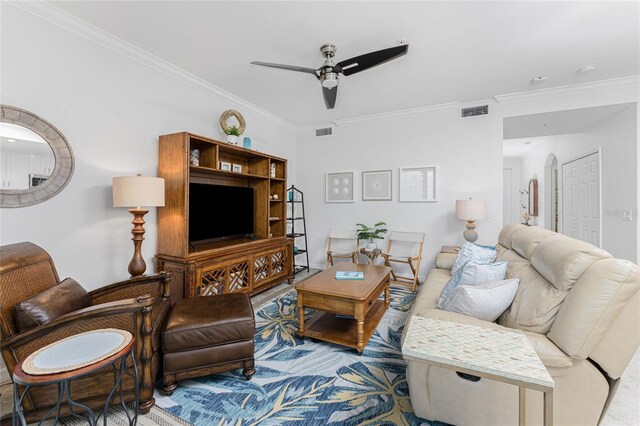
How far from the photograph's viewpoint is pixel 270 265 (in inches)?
144

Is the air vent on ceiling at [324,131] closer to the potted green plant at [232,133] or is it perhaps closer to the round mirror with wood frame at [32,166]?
the potted green plant at [232,133]

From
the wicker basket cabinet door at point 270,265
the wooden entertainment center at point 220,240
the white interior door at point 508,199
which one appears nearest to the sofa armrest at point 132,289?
the wooden entertainment center at point 220,240

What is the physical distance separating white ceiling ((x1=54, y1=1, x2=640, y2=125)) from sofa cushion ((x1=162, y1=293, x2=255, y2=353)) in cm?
219

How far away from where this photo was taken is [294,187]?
4910 mm

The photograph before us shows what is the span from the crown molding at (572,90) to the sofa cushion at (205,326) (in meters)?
4.08

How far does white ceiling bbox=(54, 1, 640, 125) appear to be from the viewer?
2.02 meters

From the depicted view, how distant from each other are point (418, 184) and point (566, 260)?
9.40 feet

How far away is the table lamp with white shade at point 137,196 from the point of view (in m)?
2.17

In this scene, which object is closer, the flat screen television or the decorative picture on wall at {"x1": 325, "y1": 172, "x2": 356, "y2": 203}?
the flat screen television

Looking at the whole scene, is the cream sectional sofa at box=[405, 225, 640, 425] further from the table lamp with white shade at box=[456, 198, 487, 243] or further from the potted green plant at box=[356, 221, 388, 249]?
the potted green plant at box=[356, 221, 388, 249]

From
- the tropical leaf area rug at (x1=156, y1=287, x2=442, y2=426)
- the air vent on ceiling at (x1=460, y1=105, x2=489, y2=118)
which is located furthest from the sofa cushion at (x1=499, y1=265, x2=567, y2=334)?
the air vent on ceiling at (x1=460, y1=105, x2=489, y2=118)

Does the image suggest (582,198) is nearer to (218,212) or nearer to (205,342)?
(218,212)

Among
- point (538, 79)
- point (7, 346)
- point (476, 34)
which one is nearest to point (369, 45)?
point (476, 34)

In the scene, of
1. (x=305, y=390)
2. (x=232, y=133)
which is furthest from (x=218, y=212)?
(x=305, y=390)
